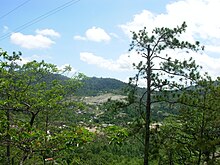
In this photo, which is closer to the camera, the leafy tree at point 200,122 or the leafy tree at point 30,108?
the leafy tree at point 30,108

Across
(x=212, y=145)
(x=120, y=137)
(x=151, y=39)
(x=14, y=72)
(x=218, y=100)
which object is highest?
(x=151, y=39)

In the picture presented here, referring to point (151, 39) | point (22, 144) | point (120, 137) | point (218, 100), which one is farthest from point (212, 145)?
point (22, 144)

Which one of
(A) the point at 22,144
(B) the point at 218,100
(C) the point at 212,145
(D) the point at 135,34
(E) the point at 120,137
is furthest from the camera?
(B) the point at 218,100

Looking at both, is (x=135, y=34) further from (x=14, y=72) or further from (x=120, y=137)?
(x=120, y=137)

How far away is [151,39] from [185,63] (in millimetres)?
1715

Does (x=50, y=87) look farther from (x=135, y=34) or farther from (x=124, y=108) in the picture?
(x=135, y=34)

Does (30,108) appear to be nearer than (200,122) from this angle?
Yes

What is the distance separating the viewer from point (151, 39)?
38.9ft

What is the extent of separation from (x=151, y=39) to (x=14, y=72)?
6.24 m

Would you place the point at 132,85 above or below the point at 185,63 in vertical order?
below

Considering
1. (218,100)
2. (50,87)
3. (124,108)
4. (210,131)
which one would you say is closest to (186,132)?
(210,131)

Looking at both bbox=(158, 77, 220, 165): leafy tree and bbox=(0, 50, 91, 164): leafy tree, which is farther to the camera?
bbox=(158, 77, 220, 165): leafy tree

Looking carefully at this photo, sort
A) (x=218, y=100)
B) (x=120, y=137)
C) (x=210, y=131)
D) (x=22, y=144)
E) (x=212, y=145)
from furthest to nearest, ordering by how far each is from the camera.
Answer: (x=210, y=131) → (x=218, y=100) → (x=212, y=145) → (x=22, y=144) → (x=120, y=137)

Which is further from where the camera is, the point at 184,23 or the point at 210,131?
the point at 210,131
